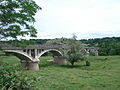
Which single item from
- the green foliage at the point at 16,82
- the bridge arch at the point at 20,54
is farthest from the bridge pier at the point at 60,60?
the green foliage at the point at 16,82

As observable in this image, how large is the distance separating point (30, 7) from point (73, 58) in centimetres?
3964

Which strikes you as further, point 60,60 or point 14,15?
point 60,60

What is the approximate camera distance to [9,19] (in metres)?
9.85

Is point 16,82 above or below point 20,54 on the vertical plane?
below

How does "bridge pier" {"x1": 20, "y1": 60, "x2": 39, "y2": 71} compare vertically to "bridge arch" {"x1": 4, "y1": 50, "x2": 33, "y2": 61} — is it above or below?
below

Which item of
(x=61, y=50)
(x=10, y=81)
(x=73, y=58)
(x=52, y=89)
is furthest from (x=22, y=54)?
(x=10, y=81)

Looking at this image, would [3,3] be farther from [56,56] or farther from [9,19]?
[56,56]

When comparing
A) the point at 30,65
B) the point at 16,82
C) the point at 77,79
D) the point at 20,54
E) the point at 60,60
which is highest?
the point at 20,54

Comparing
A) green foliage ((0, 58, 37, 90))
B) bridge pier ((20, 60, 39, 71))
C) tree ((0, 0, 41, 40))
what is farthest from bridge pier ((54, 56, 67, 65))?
green foliage ((0, 58, 37, 90))

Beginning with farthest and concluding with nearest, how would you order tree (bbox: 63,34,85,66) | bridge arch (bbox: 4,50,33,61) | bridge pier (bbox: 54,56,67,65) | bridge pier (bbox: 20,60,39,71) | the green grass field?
bridge pier (bbox: 54,56,67,65) → tree (bbox: 63,34,85,66) → bridge pier (bbox: 20,60,39,71) → bridge arch (bbox: 4,50,33,61) → the green grass field

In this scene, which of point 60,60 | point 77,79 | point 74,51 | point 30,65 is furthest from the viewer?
point 60,60

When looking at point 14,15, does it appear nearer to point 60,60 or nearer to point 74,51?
point 74,51

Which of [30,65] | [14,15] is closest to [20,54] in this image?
[30,65]

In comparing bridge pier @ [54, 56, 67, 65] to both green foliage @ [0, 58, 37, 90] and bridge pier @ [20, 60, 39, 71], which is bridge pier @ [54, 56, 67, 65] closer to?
bridge pier @ [20, 60, 39, 71]
